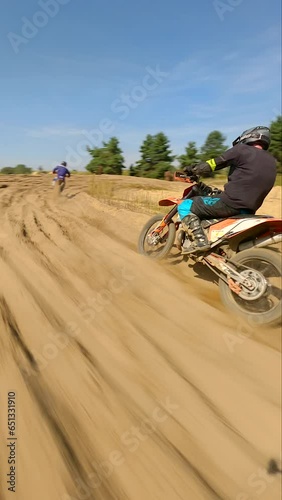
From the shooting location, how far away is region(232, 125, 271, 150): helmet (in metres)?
3.55

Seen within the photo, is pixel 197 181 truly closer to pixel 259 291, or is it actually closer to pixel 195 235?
pixel 195 235

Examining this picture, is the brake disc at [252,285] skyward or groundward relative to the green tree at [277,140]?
groundward

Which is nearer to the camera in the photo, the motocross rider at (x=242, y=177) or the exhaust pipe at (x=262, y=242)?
the exhaust pipe at (x=262, y=242)

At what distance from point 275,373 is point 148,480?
1322 mm

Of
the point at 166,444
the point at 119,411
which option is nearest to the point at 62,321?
the point at 119,411

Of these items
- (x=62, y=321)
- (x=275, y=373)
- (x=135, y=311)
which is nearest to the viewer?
(x=275, y=373)

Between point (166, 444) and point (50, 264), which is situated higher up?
point (50, 264)

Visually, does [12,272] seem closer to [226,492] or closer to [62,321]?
[62,321]

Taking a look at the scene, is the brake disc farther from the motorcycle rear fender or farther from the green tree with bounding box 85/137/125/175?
the green tree with bounding box 85/137/125/175

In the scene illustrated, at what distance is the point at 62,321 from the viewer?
3.23 m

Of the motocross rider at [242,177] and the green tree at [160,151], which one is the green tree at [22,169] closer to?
the green tree at [160,151]

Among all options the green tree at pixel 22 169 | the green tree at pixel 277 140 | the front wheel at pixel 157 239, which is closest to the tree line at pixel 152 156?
the green tree at pixel 277 140

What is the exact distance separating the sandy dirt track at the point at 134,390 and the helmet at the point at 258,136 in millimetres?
1791

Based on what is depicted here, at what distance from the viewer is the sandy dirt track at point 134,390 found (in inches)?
67.8
